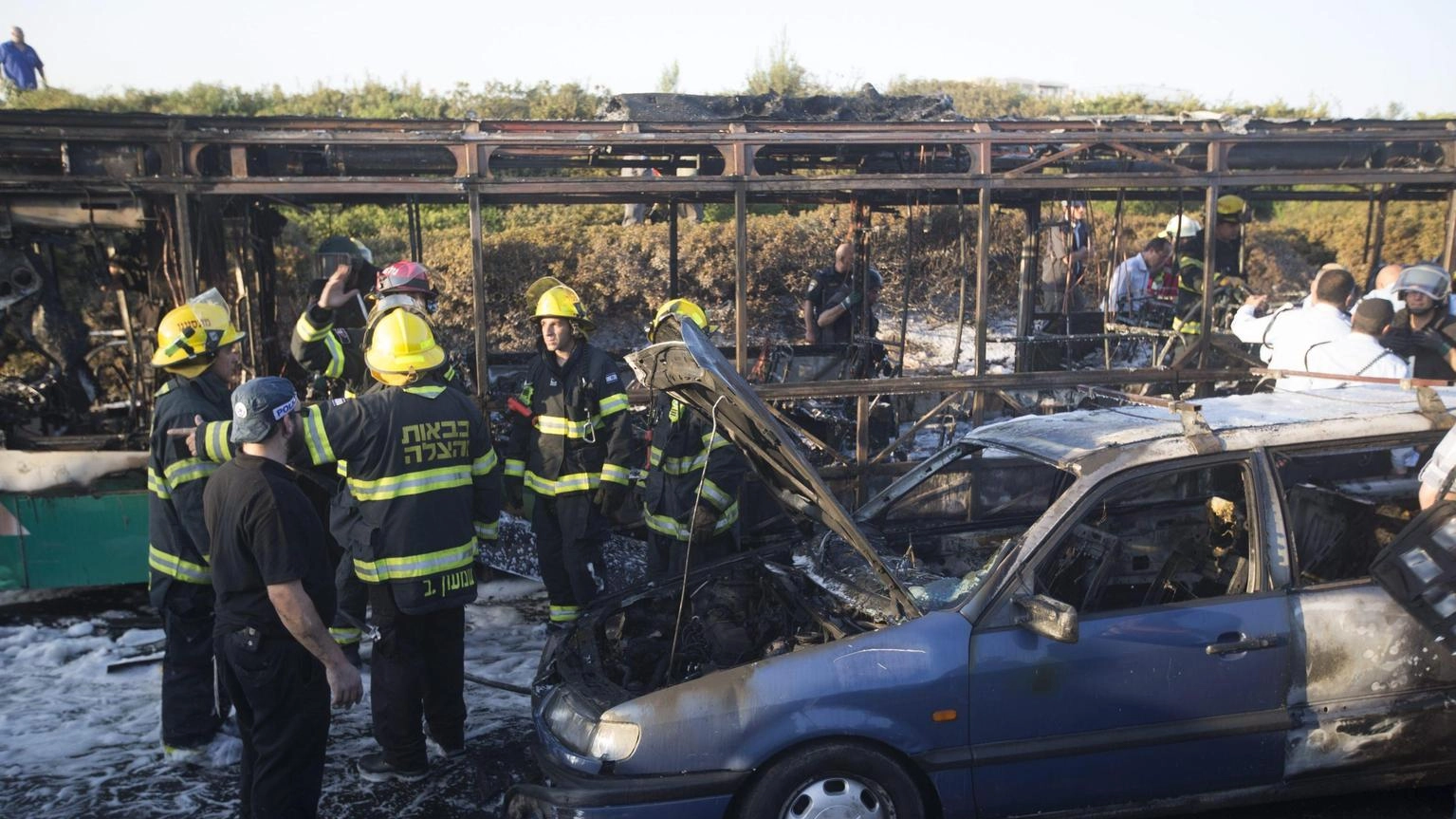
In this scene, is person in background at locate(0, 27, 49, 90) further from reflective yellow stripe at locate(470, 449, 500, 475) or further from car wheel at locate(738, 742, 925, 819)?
car wheel at locate(738, 742, 925, 819)

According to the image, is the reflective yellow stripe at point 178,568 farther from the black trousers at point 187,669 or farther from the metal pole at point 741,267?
the metal pole at point 741,267

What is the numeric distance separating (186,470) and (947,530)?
3.51 metres

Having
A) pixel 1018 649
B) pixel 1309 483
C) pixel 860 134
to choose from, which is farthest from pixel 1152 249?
pixel 1018 649

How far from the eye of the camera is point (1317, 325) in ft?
20.3

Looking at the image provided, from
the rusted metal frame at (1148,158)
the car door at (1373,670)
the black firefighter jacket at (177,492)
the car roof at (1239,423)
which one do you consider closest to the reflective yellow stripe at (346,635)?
the black firefighter jacket at (177,492)

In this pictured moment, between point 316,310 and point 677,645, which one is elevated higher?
point 316,310

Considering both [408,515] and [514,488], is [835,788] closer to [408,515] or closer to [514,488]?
[408,515]

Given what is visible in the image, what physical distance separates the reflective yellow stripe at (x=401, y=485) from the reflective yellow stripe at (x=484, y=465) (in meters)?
0.25

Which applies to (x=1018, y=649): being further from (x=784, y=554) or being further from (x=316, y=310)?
(x=316, y=310)

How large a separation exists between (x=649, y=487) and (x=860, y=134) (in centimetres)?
291

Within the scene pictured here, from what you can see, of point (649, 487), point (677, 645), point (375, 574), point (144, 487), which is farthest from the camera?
point (144, 487)

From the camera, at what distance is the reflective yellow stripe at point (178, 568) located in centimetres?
463

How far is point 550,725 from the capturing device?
3570 millimetres

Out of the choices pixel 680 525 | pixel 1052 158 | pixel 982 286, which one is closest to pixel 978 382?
pixel 982 286
